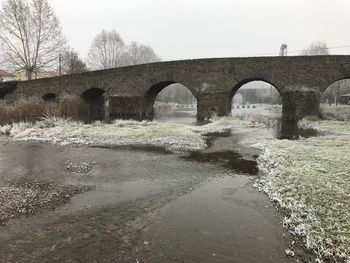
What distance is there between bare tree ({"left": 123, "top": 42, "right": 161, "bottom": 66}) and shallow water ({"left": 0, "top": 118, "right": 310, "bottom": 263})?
65.8m

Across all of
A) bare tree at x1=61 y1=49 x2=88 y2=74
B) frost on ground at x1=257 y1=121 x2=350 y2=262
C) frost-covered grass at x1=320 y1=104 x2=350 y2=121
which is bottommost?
frost on ground at x1=257 y1=121 x2=350 y2=262

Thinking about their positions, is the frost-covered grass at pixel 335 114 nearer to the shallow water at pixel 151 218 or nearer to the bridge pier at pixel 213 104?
the bridge pier at pixel 213 104

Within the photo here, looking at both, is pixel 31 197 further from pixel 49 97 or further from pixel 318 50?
pixel 318 50

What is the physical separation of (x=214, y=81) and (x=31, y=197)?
21.0 m

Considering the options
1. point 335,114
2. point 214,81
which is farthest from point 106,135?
point 335,114

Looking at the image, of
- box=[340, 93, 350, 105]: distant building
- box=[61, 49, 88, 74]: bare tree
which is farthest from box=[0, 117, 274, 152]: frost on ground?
box=[340, 93, 350, 105]: distant building

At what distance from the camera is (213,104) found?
27234mm

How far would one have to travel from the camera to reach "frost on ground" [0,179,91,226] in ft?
22.2

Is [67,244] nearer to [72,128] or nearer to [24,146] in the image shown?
[24,146]

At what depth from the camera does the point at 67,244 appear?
5.47 metres

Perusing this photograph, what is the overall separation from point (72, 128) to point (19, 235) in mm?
13193

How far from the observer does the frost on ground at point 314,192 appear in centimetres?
543

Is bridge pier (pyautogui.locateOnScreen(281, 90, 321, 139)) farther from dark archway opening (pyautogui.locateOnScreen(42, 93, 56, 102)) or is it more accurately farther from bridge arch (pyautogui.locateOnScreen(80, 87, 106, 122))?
dark archway opening (pyautogui.locateOnScreen(42, 93, 56, 102))

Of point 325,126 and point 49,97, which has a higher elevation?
point 49,97
